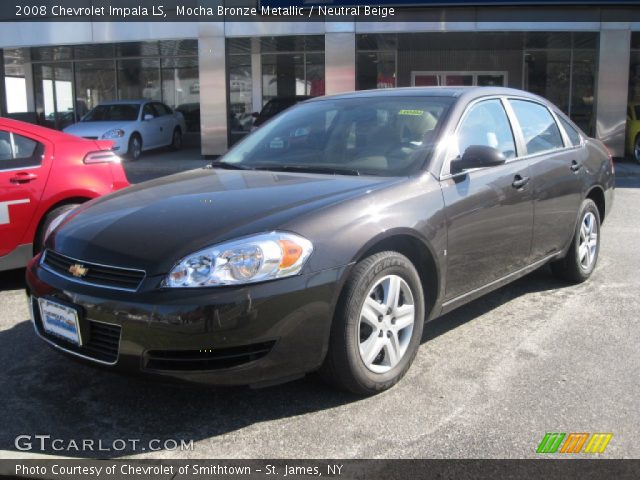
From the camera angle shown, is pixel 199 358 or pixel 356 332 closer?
pixel 199 358

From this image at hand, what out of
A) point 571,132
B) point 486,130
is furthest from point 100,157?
point 571,132

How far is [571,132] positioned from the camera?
543 cm

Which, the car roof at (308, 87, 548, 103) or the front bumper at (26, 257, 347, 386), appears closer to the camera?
the front bumper at (26, 257, 347, 386)

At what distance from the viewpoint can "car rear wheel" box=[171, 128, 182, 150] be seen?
68.0 ft

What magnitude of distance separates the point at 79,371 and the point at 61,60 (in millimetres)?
23700

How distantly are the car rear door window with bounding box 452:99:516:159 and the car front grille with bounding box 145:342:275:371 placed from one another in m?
1.82

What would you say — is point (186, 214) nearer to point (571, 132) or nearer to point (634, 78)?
point (571, 132)

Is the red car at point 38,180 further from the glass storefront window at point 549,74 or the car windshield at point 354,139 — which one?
the glass storefront window at point 549,74

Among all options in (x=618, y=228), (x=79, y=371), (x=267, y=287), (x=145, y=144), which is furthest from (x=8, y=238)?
(x=145, y=144)

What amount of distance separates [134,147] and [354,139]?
14.6 meters

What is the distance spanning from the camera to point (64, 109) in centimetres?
2519

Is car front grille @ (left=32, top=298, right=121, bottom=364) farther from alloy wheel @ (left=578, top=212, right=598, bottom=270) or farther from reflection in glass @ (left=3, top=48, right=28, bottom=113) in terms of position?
reflection in glass @ (left=3, top=48, right=28, bottom=113)

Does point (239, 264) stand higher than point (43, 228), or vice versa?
point (239, 264)

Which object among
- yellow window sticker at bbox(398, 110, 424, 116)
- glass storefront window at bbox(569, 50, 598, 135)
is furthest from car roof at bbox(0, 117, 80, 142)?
glass storefront window at bbox(569, 50, 598, 135)
